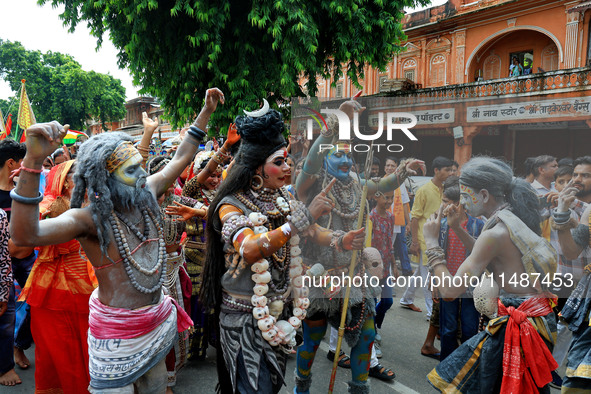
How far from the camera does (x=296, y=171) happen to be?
3.01 metres

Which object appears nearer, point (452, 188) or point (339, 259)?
point (452, 188)

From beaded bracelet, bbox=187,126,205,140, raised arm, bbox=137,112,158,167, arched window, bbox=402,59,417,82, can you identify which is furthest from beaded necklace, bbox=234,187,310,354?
arched window, bbox=402,59,417,82

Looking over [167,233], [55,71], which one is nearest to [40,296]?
[167,233]

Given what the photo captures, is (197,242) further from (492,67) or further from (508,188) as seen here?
(492,67)

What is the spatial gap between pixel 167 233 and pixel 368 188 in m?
2.00

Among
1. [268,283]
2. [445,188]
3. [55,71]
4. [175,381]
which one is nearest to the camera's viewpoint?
[268,283]

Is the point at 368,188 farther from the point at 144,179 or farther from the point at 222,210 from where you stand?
the point at 144,179

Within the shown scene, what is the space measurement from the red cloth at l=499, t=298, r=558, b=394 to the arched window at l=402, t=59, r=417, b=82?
1973 centimetres

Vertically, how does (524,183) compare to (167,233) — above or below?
Answer: above

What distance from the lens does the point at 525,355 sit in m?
2.76

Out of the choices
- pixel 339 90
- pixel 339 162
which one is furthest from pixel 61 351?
pixel 339 90

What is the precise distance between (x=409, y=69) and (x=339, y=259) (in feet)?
65.8

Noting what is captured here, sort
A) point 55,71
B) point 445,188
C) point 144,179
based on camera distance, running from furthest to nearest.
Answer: point 55,71 < point 445,188 < point 144,179

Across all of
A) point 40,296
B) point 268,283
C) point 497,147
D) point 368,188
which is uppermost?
point 497,147
